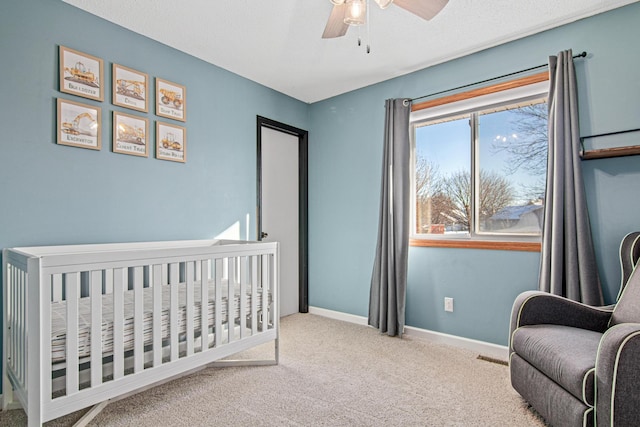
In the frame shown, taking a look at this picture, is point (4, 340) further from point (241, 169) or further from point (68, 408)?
point (241, 169)

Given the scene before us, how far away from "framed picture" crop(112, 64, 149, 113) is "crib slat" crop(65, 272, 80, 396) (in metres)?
1.37

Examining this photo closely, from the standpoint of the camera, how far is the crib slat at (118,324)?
159 cm

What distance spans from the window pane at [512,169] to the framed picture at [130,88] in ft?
8.45

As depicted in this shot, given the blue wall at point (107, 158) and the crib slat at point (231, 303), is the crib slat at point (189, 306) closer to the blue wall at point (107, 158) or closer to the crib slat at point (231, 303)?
the crib slat at point (231, 303)

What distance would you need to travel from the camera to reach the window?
8.18ft

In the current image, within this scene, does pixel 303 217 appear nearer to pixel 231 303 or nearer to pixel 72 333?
pixel 231 303

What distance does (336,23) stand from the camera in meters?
1.79

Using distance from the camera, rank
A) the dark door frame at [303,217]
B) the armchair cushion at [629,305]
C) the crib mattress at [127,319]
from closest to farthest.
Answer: the crib mattress at [127,319]
the armchair cushion at [629,305]
the dark door frame at [303,217]

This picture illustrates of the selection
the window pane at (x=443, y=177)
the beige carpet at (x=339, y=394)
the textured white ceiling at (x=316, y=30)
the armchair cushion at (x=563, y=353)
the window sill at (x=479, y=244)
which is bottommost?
the beige carpet at (x=339, y=394)

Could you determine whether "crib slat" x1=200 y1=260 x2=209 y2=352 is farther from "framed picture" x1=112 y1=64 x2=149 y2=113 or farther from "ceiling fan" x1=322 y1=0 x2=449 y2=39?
"ceiling fan" x1=322 y1=0 x2=449 y2=39

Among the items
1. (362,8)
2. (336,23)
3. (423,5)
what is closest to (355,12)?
(362,8)

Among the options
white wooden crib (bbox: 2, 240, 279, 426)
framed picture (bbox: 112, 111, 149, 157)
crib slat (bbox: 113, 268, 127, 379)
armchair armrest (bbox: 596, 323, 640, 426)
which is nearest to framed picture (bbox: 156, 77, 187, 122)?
framed picture (bbox: 112, 111, 149, 157)

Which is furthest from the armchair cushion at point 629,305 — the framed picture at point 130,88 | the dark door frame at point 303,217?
the framed picture at point 130,88

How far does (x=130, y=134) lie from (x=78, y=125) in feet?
1.02
